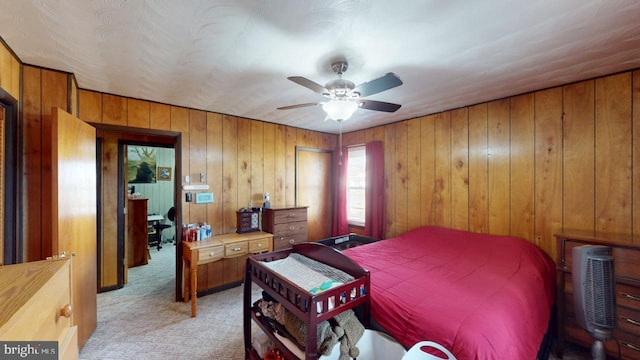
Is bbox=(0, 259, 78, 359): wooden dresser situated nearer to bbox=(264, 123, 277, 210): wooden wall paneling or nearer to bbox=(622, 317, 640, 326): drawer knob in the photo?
bbox=(264, 123, 277, 210): wooden wall paneling

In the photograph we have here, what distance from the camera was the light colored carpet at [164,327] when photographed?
2.06 meters

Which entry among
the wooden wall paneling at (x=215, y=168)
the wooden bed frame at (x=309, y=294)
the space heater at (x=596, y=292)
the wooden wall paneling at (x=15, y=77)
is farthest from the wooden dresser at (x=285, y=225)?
the space heater at (x=596, y=292)

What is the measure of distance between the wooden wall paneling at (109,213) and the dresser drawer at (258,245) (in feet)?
6.31

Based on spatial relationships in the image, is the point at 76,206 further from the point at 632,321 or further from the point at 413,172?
the point at 632,321

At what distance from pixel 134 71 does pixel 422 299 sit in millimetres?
2876

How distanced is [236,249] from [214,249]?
A: 0.26 m

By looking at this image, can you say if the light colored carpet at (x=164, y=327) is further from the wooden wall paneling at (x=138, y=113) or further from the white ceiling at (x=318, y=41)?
the white ceiling at (x=318, y=41)

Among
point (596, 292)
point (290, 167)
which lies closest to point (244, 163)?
point (290, 167)

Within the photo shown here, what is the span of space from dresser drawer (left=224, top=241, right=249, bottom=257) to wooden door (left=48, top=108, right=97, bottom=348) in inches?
47.2

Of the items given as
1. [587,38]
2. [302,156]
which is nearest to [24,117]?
[302,156]

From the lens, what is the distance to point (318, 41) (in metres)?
1.63

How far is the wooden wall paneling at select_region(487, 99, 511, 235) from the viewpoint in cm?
269

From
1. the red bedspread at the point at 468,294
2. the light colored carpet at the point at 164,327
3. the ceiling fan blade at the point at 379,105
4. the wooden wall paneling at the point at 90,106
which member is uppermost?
the wooden wall paneling at the point at 90,106

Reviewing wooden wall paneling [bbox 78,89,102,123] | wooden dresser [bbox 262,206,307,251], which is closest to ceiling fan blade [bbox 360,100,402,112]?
wooden dresser [bbox 262,206,307,251]
